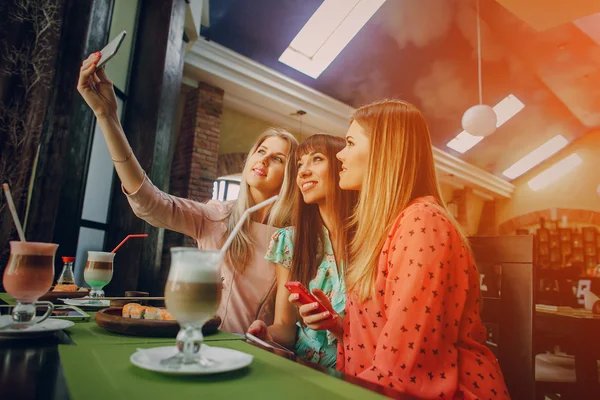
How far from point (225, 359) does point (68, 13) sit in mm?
2407

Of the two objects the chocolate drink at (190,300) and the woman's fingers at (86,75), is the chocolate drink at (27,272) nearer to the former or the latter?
the chocolate drink at (190,300)

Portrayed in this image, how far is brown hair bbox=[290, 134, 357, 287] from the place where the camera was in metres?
1.58

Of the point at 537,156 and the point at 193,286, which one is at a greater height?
the point at 537,156

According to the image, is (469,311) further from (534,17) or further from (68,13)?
(534,17)

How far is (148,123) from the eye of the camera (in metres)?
3.00

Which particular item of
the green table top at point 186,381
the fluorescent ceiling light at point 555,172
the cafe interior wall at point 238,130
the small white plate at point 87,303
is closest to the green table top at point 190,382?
the green table top at point 186,381

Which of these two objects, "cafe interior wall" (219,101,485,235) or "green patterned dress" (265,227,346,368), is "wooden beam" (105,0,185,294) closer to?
"green patterned dress" (265,227,346,368)

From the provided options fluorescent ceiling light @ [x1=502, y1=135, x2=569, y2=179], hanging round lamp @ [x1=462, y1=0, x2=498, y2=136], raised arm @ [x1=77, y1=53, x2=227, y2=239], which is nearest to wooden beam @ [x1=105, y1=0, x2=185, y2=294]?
raised arm @ [x1=77, y1=53, x2=227, y2=239]

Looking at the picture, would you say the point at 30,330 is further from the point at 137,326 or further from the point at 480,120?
the point at 480,120

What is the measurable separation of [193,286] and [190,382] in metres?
0.15

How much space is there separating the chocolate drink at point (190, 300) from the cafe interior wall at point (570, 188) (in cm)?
1107

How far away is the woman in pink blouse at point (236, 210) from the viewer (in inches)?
53.9

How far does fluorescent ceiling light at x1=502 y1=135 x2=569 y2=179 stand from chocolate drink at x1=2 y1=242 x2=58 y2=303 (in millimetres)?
10912

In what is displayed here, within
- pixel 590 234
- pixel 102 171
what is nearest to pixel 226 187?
pixel 102 171
